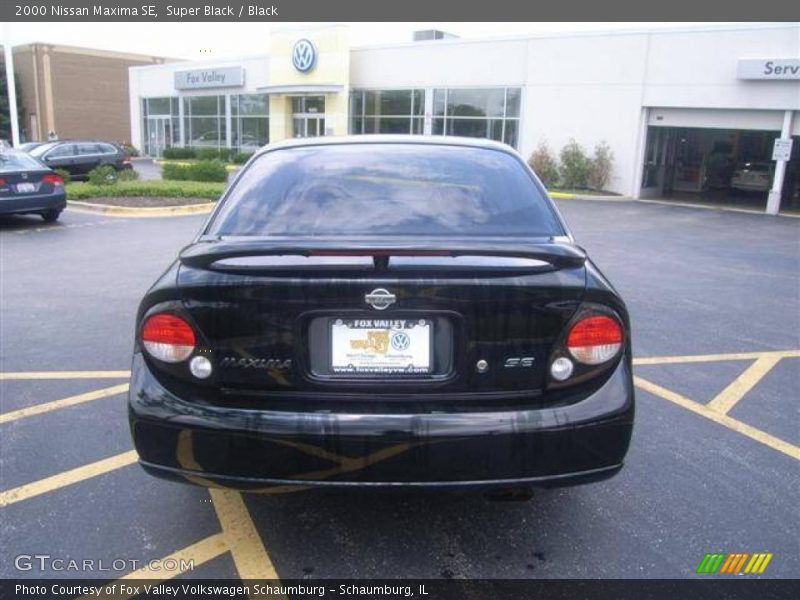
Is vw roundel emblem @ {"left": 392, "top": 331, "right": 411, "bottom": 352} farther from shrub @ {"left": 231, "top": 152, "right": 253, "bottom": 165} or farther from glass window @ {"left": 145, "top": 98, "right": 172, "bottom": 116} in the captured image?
glass window @ {"left": 145, "top": 98, "right": 172, "bottom": 116}

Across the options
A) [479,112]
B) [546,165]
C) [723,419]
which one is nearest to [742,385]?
[723,419]

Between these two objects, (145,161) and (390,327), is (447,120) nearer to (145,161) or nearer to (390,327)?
(145,161)

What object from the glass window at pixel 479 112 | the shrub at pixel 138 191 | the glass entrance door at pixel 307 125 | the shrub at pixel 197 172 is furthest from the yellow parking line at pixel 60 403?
the glass entrance door at pixel 307 125

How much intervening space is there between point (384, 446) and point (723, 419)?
9.19 feet

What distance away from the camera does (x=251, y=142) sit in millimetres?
36312

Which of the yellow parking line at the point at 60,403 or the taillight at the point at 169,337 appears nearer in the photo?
the taillight at the point at 169,337

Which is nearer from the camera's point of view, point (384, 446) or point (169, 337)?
point (384, 446)

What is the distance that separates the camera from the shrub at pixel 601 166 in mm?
23422

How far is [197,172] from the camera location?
21750 millimetres

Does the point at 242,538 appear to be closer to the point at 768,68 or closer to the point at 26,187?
the point at 26,187

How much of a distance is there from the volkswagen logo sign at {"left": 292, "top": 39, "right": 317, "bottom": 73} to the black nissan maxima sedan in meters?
30.8

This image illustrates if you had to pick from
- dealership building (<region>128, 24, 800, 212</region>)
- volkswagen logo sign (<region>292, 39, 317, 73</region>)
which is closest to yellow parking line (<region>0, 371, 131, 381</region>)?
dealership building (<region>128, 24, 800, 212</region>)
